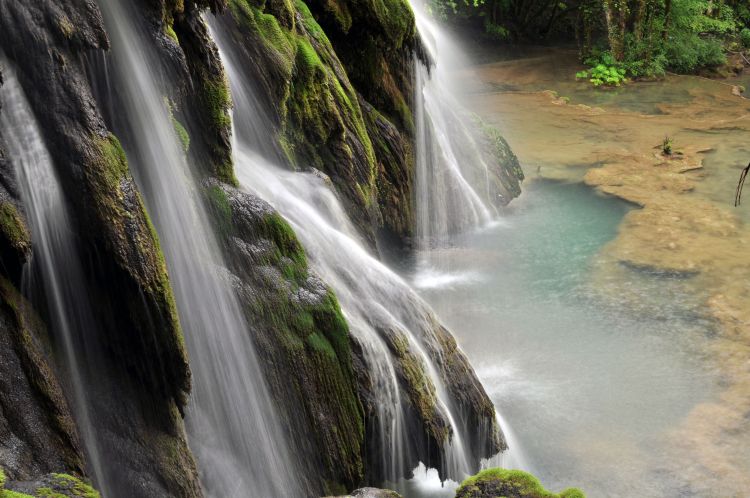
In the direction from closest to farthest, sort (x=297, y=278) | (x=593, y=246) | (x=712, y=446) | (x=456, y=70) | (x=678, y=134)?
(x=297, y=278) < (x=712, y=446) < (x=593, y=246) < (x=678, y=134) < (x=456, y=70)

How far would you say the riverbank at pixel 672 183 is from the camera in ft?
27.9

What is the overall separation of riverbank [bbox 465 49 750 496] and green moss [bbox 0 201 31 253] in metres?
6.35

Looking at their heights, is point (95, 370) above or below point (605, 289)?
above

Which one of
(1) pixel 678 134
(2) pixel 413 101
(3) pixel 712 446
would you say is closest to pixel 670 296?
(3) pixel 712 446

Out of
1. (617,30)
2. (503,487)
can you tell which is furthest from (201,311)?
(617,30)

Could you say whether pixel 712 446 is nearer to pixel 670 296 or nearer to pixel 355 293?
pixel 670 296

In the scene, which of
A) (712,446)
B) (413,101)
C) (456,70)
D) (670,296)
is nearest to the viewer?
(712,446)

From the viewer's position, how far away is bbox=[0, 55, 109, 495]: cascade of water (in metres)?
4.34

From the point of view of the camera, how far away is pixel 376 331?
7000 mm

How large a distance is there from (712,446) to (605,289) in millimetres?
3506

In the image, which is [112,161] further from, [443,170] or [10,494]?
[443,170]

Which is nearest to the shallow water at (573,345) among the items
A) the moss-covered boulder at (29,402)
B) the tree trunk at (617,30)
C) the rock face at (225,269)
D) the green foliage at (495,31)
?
the rock face at (225,269)

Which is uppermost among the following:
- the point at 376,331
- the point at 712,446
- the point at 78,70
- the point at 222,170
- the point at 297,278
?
the point at 78,70

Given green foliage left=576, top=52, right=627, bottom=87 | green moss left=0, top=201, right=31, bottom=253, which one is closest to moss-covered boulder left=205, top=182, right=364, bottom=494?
green moss left=0, top=201, right=31, bottom=253
